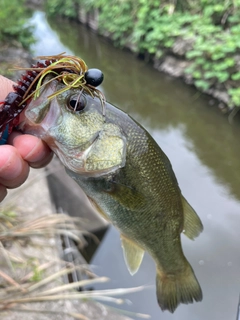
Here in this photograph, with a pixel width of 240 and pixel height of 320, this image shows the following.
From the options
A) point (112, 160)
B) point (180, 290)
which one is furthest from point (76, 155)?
point (180, 290)

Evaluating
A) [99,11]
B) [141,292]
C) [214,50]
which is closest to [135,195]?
[141,292]

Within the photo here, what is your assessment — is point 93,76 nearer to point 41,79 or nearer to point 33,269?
point 41,79

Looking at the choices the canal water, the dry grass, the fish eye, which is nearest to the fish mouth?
the fish eye

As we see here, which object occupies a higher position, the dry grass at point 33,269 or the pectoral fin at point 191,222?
the pectoral fin at point 191,222

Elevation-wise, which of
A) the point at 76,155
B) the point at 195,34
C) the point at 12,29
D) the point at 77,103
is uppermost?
the point at 77,103

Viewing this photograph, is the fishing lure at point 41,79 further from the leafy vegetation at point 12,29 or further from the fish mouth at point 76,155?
the leafy vegetation at point 12,29

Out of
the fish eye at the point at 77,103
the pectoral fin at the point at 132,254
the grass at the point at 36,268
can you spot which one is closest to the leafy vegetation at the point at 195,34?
the grass at the point at 36,268

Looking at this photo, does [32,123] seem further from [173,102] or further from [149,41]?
[149,41]

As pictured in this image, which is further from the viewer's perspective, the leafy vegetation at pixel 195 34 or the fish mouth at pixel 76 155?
the leafy vegetation at pixel 195 34
